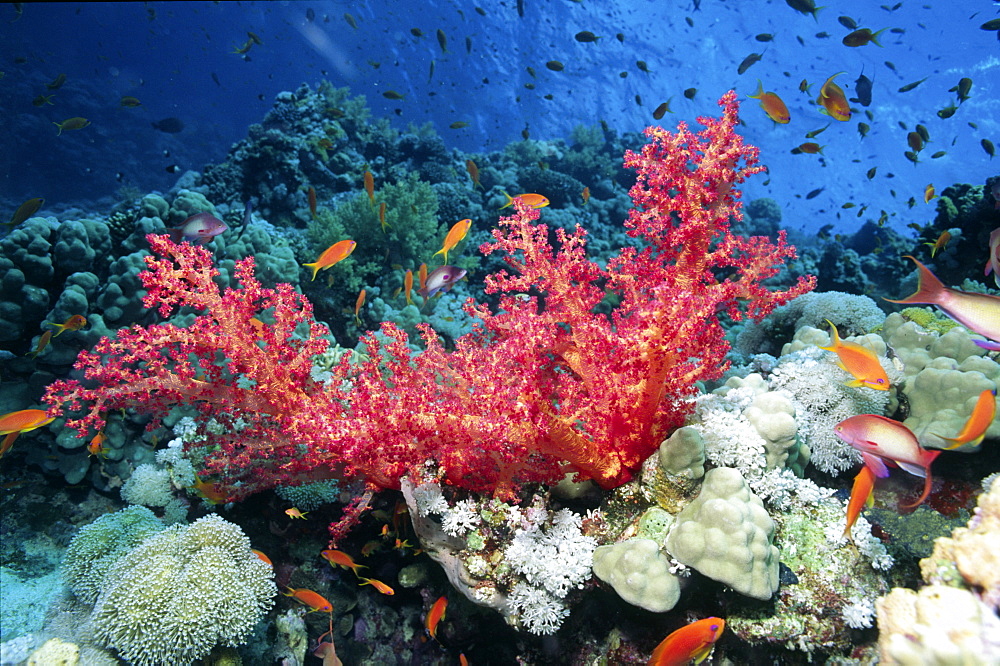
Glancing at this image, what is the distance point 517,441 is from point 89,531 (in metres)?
3.42

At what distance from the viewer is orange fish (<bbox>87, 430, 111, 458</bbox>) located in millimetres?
4047

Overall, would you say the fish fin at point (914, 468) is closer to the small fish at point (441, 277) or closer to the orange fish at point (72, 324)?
the small fish at point (441, 277)

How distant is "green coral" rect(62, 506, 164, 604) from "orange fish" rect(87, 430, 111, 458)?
95 centimetres

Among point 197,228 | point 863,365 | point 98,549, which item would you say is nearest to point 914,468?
point 863,365

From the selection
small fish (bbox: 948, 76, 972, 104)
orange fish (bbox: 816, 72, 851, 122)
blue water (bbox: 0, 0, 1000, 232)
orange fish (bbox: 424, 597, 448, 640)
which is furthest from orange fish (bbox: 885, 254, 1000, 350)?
blue water (bbox: 0, 0, 1000, 232)

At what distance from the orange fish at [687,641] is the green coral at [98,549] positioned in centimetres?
356

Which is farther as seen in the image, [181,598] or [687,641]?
[181,598]

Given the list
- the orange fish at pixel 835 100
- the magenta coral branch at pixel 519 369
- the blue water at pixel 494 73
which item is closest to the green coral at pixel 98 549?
the magenta coral branch at pixel 519 369

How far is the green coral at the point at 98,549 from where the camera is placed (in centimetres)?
305

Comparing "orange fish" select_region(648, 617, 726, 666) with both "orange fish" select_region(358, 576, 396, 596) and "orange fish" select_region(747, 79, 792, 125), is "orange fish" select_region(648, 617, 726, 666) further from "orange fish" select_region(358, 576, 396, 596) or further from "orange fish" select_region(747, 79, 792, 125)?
"orange fish" select_region(747, 79, 792, 125)

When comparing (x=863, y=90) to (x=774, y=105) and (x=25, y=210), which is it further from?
(x=25, y=210)

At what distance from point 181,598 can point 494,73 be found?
207 ft

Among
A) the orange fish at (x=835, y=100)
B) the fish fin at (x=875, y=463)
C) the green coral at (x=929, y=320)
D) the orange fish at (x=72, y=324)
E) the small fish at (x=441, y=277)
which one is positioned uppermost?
the orange fish at (x=835, y=100)

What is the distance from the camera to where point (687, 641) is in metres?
2.09
